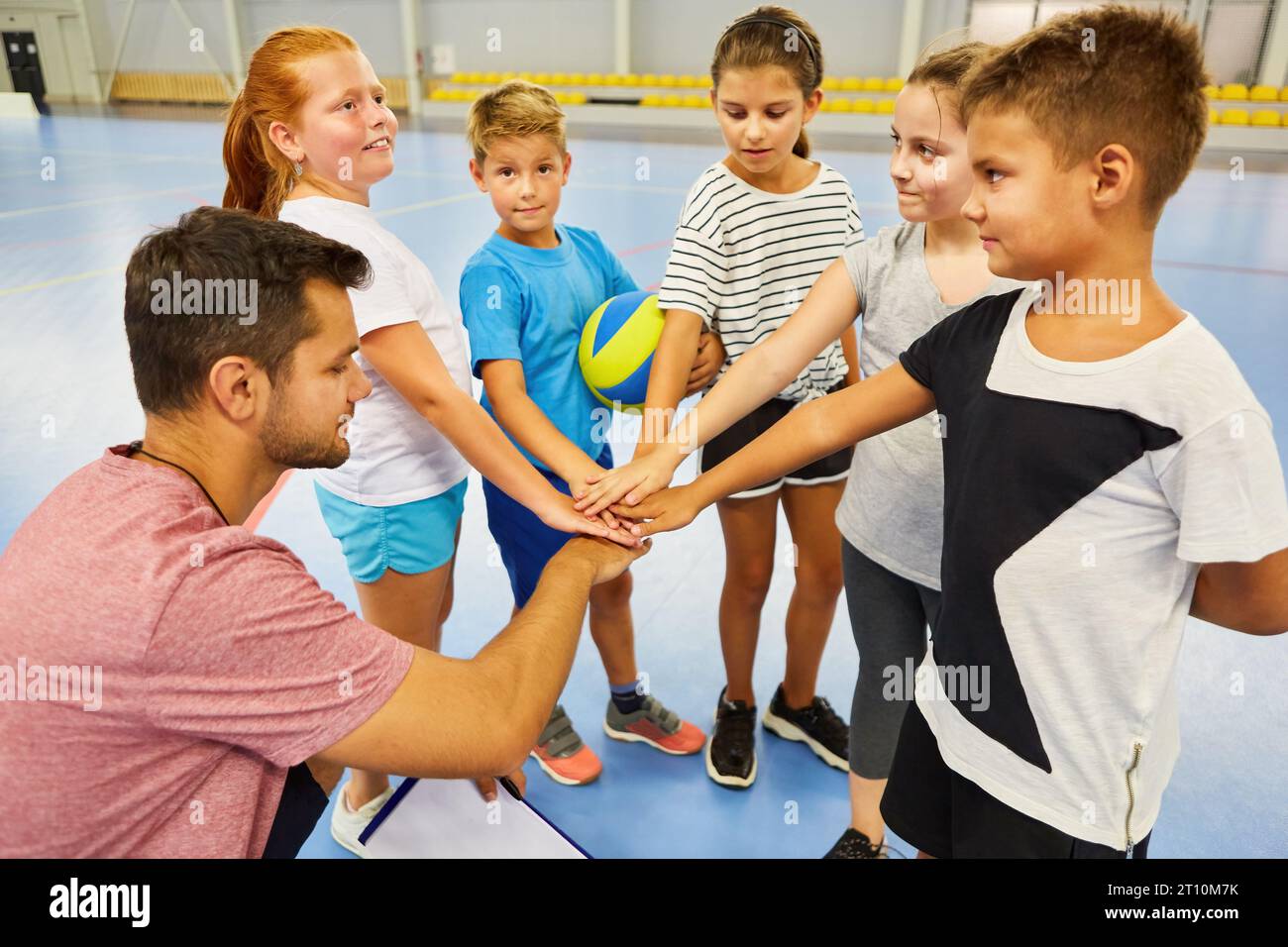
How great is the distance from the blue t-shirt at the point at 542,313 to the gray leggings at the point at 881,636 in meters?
0.77

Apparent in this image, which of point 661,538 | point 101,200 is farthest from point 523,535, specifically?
point 101,200

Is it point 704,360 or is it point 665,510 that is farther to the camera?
point 704,360

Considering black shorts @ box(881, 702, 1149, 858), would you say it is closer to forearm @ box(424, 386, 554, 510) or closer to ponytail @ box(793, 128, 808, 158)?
forearm @ box(424, 386, 554, 510)

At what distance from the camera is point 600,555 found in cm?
192

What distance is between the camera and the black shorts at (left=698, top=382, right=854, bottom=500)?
241 centimetres

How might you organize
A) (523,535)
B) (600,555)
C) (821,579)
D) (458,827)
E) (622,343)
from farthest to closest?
1. (821,579)
2. (523,535)
3. (622,343)
4. (600,555)
5. (458,827)

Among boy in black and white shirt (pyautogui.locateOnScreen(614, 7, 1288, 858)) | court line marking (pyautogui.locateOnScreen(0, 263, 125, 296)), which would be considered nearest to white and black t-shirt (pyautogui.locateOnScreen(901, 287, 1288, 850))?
boy in black and white shirt (pyautogui.locateOnScreen(614, 7, 1288, 858))

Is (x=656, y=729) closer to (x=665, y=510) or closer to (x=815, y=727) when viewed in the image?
(x=815, y=727)

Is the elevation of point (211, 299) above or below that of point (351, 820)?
above

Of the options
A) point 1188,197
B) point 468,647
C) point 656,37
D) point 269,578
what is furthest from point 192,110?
point 269,578

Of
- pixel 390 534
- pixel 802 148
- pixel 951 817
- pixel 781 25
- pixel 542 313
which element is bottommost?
pixel 951 817

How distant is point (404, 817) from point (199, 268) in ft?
3.63

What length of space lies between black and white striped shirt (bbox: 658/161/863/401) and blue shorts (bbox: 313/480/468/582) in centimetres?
76

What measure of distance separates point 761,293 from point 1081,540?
1221 millimetres
